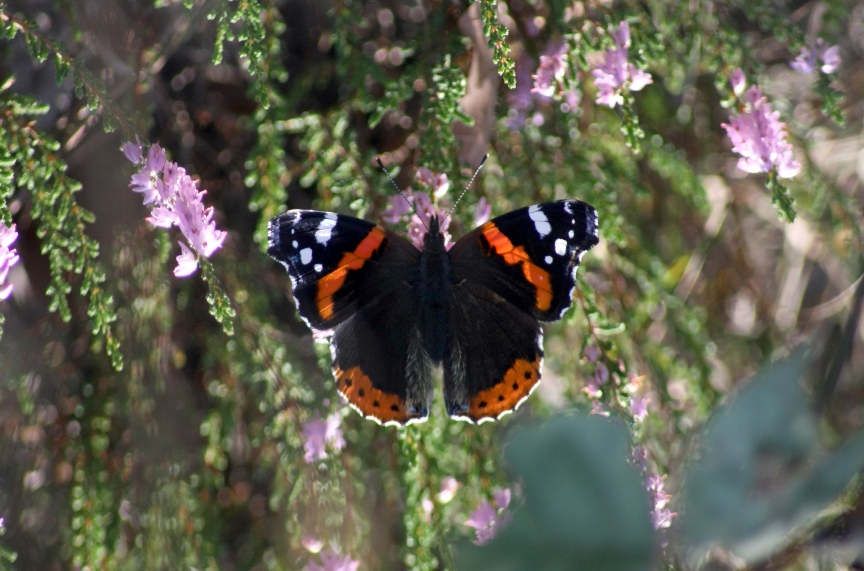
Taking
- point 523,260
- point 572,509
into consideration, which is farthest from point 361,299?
point 572,509

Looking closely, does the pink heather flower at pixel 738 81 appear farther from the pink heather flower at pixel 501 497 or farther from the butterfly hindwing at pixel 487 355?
the pink heather flower at pixel 501 497

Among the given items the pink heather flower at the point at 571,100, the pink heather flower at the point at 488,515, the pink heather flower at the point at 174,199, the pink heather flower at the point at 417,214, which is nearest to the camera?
the pink heather flower at the point at 174,199

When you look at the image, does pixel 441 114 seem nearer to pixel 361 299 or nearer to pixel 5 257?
pixel 361 299

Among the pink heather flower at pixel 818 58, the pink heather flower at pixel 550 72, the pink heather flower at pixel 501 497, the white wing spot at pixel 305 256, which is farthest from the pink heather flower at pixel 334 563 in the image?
the pink heather flower at pixel 818 58

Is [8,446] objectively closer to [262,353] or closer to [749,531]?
[262,353]

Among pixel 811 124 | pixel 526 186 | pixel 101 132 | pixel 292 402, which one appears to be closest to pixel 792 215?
pixel 526 186

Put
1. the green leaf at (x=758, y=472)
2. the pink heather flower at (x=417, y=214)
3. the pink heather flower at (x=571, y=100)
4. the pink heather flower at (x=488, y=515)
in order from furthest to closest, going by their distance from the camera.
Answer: the pink heather flower at (x=571, y=100) → the pink heather flower at (x=417, y=214) → the pink heather flower at (x=488, y=515) → the green leaf at (x=758, y=472)

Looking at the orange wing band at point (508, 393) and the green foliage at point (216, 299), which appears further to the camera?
the orange wing band at point (508, 393)
